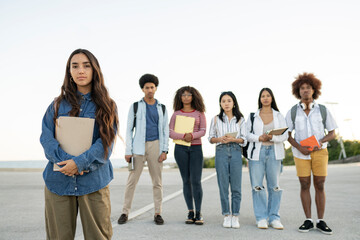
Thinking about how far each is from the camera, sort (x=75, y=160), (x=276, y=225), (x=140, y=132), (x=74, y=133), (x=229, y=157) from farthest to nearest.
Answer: (x=140, y=132) → (x=229, y=157) → (x=276, y=225) → (x=74, y=133) → (x=75, y=160)

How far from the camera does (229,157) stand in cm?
510

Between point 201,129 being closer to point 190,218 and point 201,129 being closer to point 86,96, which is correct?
point 190,218

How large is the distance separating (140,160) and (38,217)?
91.9 inches

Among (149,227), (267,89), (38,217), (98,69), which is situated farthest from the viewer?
(38,217)

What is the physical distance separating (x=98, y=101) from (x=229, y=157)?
2.93 m

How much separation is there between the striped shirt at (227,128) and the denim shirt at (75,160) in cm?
292

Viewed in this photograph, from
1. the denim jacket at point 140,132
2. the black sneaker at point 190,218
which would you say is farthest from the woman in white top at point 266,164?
the denim jacket at point 140,132

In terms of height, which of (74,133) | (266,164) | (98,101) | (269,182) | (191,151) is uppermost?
(98,101)

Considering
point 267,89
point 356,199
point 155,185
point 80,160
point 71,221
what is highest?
point 267,89

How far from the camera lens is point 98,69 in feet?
8.93

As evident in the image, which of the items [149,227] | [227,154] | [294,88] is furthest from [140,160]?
[294,88]

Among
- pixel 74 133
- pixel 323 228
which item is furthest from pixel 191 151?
pixel 74 133

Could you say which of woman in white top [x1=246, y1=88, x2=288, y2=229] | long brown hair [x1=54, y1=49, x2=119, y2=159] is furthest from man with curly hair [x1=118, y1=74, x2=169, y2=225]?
long brown hair [x1=54, y1=49, x2=119, y2=159]

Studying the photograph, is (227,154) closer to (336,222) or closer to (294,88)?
(294,88)
